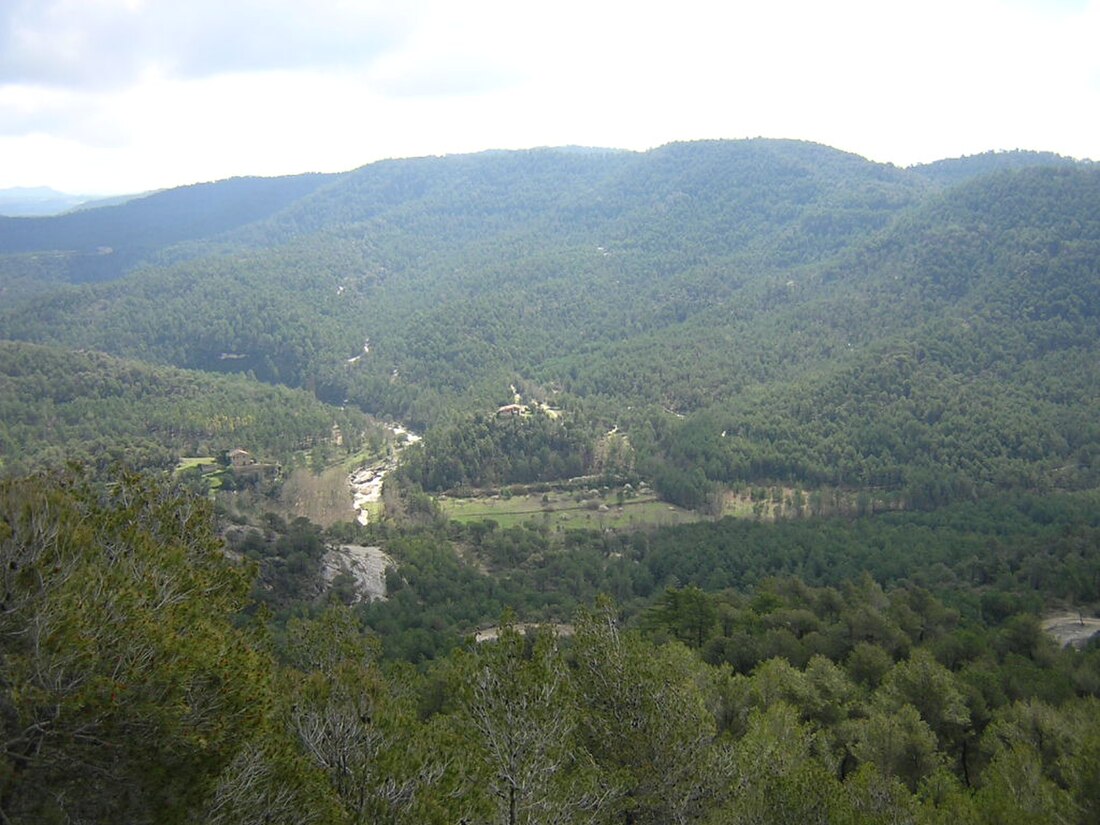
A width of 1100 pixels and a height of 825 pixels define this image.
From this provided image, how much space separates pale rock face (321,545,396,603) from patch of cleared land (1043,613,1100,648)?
4558 centimetres

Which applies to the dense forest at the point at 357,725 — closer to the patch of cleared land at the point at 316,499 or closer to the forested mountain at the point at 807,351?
the patch of cleared land at the point at 316,499

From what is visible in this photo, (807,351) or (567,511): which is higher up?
(807,351)

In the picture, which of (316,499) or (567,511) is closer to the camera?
(316,499)

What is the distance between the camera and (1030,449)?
3647 inches

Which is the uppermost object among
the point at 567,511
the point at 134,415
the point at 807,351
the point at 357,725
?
the point at 357,725

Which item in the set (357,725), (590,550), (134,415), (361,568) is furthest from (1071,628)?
(134,415)

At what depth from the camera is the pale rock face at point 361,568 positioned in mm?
57594

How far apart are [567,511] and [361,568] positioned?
3760 cm

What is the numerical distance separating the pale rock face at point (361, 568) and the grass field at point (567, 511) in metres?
25.3

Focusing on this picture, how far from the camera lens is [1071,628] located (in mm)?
45281

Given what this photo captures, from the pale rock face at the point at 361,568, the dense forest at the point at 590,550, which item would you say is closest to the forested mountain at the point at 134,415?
the dense forest at the point at 590,550

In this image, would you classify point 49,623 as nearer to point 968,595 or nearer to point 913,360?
point 968,595

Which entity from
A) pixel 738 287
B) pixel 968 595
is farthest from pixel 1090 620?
pixel 738 287

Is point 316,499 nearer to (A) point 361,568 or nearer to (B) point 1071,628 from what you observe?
(A) point 361,568
